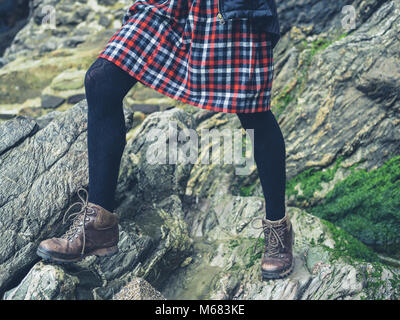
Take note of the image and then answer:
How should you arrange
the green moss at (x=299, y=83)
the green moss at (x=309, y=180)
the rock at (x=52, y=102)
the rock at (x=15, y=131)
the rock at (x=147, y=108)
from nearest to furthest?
the rock at (x=15, y=131) < the green moss at (x=309, y=180) < the green moss at (x=299, y=83) < the rock at (x=147, y=108) < the rock at (x=52, y=102)

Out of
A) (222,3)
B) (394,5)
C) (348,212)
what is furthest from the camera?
(394,5)

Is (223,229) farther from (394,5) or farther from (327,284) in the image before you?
(394,5)

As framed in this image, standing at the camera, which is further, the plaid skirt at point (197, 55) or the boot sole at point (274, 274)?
the boot sole at point (274, 274)

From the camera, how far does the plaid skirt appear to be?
198 centimetres

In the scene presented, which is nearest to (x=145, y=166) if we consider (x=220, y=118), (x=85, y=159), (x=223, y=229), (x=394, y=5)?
(x=85, y=159)

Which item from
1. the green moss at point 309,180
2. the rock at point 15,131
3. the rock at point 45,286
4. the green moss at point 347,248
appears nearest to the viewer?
the rock at point 45,286

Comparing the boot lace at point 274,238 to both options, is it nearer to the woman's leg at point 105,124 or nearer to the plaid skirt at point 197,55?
the plaid skirt at point 197,55

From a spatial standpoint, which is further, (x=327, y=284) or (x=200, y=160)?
(x=200, y=160)

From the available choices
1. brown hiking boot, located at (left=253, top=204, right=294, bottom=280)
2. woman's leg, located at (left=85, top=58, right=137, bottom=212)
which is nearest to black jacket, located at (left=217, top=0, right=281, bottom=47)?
woman's leg, located at (left=85, top=58, right=137, bottom=212)

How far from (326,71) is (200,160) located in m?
1.24

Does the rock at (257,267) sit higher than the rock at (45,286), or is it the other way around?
the rock at (45,286)

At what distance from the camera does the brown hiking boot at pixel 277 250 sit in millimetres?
2266

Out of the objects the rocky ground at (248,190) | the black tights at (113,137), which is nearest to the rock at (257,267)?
the rocky ground at (248,190)

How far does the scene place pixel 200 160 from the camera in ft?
11.5
